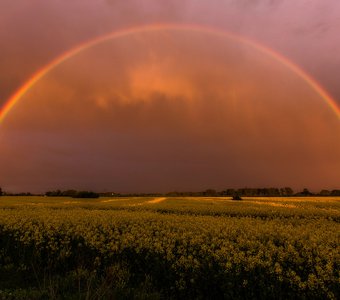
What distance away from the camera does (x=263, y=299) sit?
23.8 feet

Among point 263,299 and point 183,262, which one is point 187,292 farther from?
point 263,299

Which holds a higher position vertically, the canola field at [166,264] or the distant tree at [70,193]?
the distant tree at [70,193]

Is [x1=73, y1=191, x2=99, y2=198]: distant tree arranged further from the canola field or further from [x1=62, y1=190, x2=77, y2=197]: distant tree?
the canola field

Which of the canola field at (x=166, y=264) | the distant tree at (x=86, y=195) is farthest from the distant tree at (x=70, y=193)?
the canola field at (x=166, y=264)

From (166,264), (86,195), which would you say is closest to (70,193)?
(86,195)

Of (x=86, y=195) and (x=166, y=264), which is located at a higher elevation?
(x=86, y=195)

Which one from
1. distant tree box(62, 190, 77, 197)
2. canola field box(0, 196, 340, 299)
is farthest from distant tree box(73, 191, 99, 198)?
canola field box(0, 196, 340, 299)

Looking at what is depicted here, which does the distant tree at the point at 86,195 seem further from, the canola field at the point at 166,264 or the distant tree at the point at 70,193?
the canola field at the point at 166,264

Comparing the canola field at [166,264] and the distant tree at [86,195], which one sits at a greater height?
the distant tree at [86,195]

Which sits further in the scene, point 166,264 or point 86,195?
point 86,195

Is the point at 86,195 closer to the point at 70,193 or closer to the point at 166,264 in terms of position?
the point at 70,193

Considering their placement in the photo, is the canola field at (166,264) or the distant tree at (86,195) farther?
the distant tree at (86,195)

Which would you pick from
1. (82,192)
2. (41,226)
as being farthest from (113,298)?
(82,192)

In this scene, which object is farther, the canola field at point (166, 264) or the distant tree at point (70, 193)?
the distant tree at point (70, 193)
